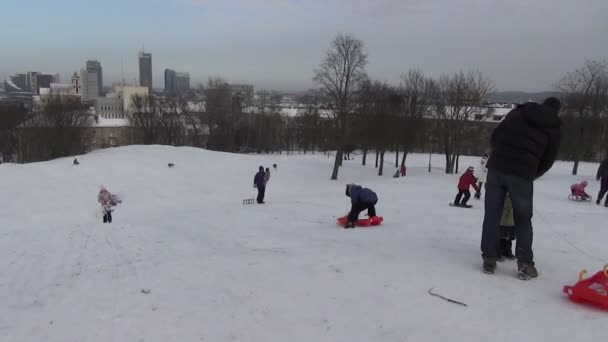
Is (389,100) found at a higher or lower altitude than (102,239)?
higher

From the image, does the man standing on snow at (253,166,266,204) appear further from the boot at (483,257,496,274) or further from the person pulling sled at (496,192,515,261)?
the boot at (483,257,496,274)

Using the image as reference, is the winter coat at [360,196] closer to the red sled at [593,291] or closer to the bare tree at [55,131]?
the red sled at [593,291]

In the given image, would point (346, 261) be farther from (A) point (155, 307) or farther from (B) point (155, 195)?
(B) point (155, 195)

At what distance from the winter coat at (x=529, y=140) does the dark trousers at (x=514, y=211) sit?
0.43ft

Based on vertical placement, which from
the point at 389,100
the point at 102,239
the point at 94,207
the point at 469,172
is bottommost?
the point at 94,207

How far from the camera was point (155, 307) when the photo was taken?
4914 millimetres

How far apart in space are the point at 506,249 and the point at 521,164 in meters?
1.63

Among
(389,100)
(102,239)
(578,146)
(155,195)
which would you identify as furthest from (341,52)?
(102,239)

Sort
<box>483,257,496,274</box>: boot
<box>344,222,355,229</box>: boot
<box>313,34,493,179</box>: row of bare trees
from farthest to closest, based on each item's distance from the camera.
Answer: <box>313,34,493,179</box>: row of bare trees, <box>344,222,355,229</box>: boot, <box>483,257,496,274</box>: boot

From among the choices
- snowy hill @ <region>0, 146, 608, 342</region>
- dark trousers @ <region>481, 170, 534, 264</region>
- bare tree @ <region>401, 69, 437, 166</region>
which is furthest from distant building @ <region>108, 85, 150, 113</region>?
dark trousers @ <region>481, 170, 534, 264</region>

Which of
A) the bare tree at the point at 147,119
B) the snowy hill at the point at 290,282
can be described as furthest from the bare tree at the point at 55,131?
the snowy hill at the point at 290,282

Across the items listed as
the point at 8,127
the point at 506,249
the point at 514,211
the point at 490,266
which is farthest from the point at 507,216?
the point at 8,127

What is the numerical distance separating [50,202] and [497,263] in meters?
25.3

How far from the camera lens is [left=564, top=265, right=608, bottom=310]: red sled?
458 centimetres
